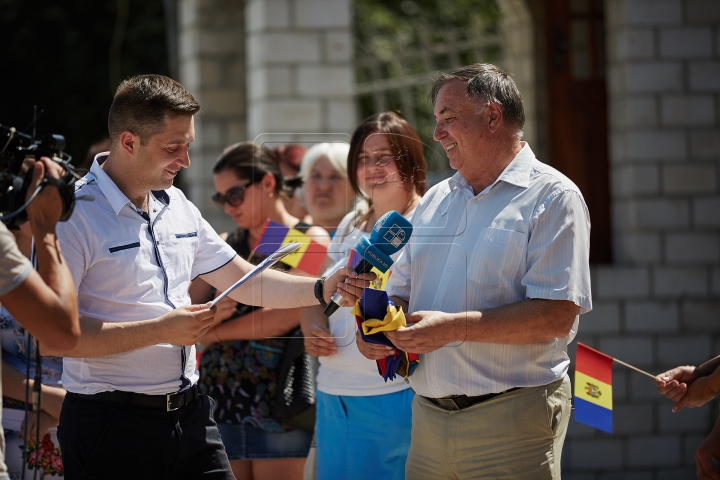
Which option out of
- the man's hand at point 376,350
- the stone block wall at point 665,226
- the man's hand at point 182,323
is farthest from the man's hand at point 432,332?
the stone block wall at point 665,226

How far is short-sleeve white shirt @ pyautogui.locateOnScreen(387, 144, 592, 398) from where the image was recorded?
9.54 feet

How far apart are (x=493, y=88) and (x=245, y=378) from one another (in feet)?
6.46

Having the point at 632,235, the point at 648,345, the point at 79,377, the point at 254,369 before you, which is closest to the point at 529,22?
the point at 632,235

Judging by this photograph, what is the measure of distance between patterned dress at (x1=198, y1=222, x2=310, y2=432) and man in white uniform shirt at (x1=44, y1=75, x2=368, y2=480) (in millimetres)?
989

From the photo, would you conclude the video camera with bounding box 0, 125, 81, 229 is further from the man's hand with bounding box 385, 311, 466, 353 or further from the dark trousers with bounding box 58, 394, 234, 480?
the man's hand with bounding box 385, 311, 466, 353

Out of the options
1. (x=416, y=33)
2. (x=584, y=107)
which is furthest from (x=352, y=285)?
(x=416, y=33)

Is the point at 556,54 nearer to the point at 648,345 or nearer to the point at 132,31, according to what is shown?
the point at 648,345

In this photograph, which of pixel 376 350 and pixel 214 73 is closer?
pixel 376 350

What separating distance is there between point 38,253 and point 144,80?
0.85 metres

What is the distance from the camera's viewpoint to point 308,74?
644 centimetres

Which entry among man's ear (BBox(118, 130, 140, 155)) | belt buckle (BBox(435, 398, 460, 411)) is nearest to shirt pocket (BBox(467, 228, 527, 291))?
belt buckle (BBox(435, 398, 460, 411))

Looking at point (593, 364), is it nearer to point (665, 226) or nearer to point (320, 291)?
point (320, 291)

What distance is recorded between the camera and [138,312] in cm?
293

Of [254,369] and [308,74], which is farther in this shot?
→ [308,74]
